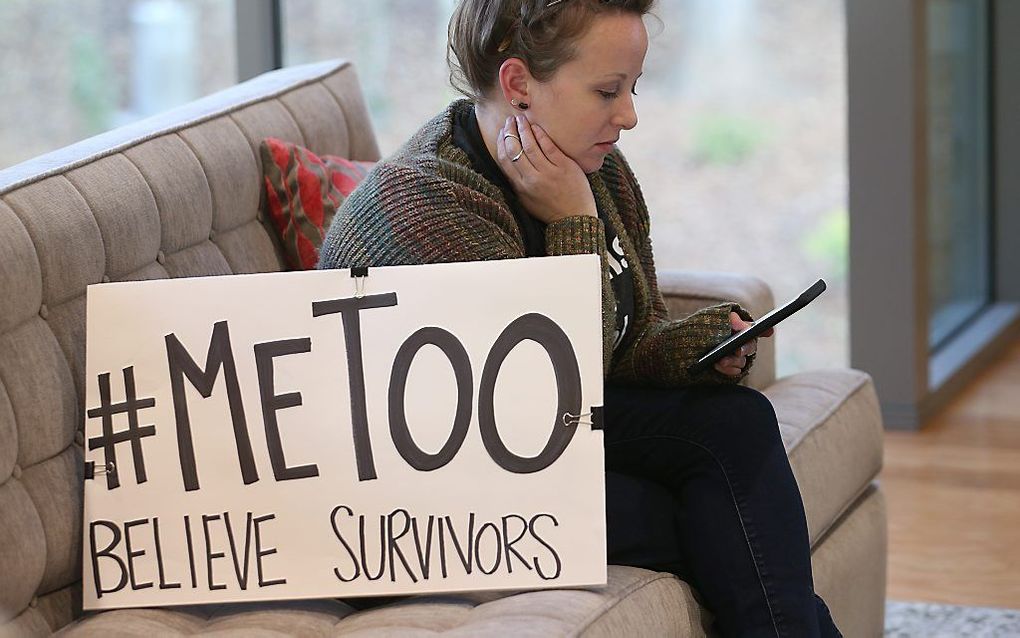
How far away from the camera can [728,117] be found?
3.98m

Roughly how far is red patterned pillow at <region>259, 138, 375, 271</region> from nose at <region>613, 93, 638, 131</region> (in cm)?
51

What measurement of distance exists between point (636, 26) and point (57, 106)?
336 cm

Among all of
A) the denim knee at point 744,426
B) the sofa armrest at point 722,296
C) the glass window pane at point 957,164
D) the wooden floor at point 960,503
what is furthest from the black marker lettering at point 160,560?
the glass window pane at point 957,164

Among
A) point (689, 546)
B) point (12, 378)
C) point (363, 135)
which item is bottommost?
point (689, 546)

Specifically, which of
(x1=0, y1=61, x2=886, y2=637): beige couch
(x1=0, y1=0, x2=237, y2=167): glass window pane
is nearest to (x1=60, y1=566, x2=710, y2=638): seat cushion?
(x1=0, y1=61, x2=886, y2=637): beige couch

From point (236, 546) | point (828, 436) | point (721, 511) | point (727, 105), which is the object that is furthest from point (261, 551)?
point (727, 105)

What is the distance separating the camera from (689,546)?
4.87 ft

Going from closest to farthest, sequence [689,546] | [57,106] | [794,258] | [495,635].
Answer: [495,635] → [689,546] → [794,258] → [57,106]

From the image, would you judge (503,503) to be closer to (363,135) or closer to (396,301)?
(396,301)

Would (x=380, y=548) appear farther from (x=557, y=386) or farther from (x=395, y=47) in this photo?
(x=395, y=47)

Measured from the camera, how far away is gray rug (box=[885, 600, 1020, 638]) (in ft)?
7.09

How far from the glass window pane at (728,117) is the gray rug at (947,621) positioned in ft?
5.31

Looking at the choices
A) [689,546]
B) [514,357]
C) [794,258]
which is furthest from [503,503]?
[794,258]

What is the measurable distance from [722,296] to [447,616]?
37.4 inches
